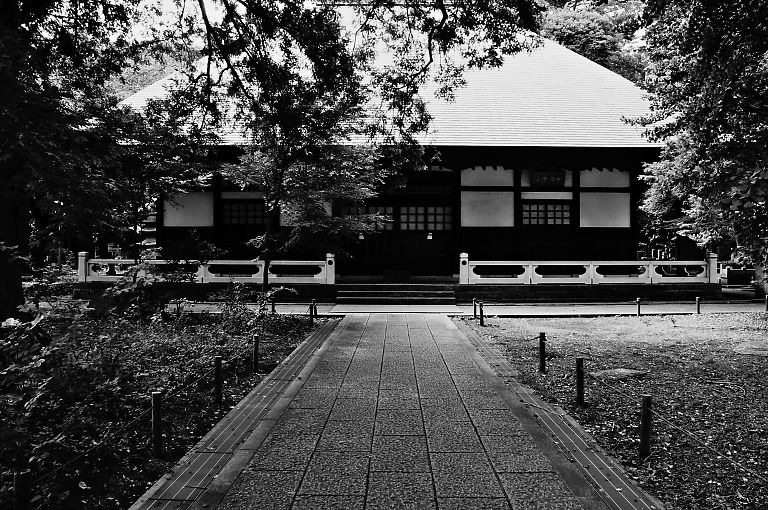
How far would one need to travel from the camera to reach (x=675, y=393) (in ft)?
23.0

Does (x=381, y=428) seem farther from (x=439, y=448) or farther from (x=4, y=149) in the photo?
(x=4, y=149)

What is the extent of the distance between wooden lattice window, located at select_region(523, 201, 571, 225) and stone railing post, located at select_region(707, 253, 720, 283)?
5.19 metres

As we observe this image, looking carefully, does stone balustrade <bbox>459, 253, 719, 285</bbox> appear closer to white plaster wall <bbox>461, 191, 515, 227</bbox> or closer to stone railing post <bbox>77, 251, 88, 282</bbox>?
white plaster wall <bbox>461, 191, 515, 227</bbox>

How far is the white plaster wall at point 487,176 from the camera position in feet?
68.6

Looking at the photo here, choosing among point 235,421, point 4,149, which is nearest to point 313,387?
point 235,421

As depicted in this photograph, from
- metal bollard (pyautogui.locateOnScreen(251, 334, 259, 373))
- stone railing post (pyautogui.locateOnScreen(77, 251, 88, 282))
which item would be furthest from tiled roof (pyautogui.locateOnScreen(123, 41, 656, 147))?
metal bollard (pyautogui.locateOnScreen(251, 334, 259, 373))

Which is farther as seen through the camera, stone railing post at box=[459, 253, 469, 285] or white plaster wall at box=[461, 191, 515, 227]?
white plaster wall at box=[461, 191, 515, 227]

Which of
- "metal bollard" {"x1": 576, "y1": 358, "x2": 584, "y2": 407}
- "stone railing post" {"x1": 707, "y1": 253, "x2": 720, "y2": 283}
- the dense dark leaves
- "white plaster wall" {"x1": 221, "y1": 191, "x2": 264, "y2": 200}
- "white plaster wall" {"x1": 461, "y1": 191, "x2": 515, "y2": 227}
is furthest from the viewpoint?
"white plaster wall" {"x1": 461, "y1": 191, "x2": 515, "y2": 227}

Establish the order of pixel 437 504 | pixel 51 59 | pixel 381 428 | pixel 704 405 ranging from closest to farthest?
pixel 437 504
pixel 381 428
pixel 704 405
pixel 51 59

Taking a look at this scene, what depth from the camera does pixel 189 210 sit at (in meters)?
20.6

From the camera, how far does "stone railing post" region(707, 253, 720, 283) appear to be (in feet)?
63.6

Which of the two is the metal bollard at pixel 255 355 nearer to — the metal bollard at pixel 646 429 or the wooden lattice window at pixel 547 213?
the metal bollard at pixel 646 429

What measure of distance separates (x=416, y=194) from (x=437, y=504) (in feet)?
58.1

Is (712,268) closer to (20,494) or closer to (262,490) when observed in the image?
(262,490)
